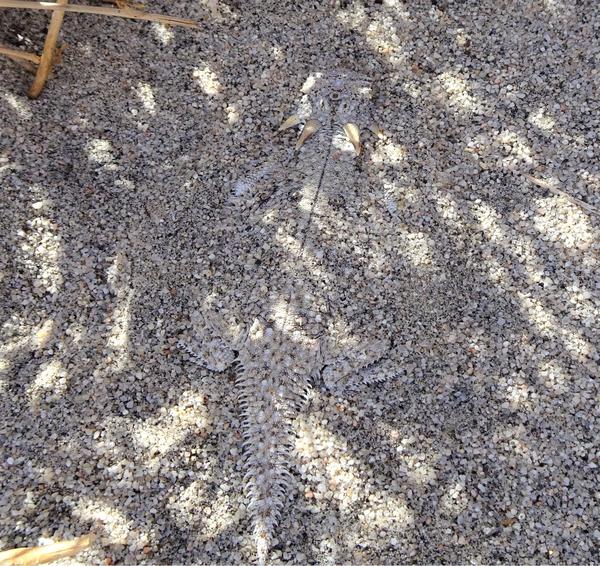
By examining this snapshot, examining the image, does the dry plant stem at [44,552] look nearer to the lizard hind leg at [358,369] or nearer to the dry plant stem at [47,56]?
the lizard hind leg at [358,369]

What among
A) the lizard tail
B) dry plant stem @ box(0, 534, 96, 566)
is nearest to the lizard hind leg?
the lizard tail

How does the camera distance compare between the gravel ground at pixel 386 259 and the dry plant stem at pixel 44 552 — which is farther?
the gravel ground at pixel 386 259

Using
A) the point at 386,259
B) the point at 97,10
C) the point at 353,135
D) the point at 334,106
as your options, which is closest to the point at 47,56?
the point at 97,10

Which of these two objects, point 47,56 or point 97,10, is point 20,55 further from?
point 97,10

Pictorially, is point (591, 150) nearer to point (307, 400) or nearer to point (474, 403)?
point (474, 403)

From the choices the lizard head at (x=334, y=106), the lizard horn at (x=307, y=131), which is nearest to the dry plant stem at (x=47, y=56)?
the lizard head at (x=334, y=106)

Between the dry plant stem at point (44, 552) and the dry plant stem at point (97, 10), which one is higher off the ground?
the dry plant stem at point (97, 10)
